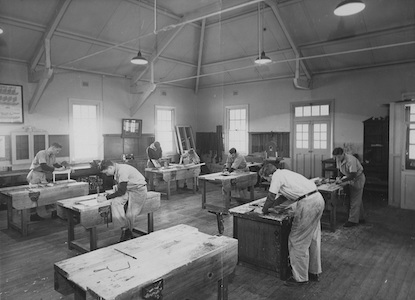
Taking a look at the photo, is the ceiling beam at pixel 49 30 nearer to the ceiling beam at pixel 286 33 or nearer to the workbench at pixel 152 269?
the ceiling beam at pixel 286 33

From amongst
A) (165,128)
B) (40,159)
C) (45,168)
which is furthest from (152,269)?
(165,128)

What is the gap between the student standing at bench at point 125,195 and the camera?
496 centimetres

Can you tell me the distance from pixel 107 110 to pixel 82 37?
8.73 feet

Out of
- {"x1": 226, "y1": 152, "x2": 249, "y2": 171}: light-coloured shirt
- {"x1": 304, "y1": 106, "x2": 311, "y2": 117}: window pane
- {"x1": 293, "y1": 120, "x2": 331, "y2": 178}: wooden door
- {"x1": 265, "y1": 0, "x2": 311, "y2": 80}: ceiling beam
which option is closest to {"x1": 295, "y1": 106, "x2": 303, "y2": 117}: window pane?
{"x1": 304, "y1": 106, "x2": 311, "y2": 117}: window pane

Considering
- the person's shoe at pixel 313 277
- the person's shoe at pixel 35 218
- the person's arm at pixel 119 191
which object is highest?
the person's arm at pixel 119 191

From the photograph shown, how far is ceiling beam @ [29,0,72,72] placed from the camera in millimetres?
7223

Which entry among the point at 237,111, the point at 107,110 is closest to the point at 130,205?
the point at 107,110

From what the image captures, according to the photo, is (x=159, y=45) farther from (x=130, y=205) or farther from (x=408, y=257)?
(x=408, y=257)

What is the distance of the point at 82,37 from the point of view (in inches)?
331

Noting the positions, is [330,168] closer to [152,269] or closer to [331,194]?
[331,194]

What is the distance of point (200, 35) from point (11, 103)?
21.2 feet

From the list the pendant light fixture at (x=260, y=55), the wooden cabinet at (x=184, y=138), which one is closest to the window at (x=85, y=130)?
the wooden cabinet at (x=184, y=138)

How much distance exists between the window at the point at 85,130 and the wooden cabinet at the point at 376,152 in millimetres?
8446

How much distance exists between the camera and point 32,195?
226 inches
